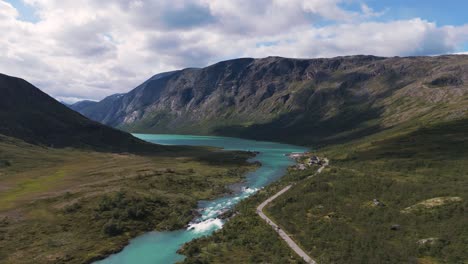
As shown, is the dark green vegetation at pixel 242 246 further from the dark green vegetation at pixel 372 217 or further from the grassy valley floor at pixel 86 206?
the grassy valley floor at pixel 86 206

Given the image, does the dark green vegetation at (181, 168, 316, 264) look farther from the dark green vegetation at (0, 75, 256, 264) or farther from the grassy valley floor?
the dark green vegetation at (0, 75, 256, 264)

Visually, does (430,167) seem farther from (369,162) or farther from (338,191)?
(338,191)

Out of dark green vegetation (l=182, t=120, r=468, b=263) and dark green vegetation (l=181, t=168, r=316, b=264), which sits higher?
dark green vegetation (l=182, t=120, r=468, b=263)

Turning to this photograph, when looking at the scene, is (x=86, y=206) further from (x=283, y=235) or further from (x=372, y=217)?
(x=372, y=217)

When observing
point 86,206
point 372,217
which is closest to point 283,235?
point 372,217

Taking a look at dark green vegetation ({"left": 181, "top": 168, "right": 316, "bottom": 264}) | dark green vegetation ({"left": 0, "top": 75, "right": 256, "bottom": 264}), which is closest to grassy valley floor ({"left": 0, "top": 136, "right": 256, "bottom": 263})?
dark green vegetation ({"left": 0, "top": 75, "right": 256, "bottom": 264})

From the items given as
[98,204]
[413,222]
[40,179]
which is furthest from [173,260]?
[40,179]
